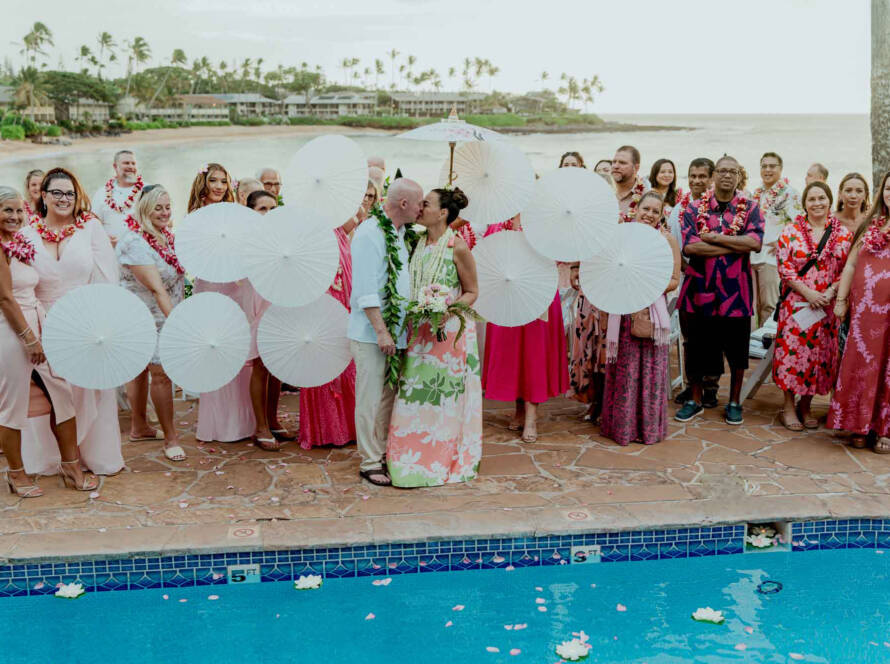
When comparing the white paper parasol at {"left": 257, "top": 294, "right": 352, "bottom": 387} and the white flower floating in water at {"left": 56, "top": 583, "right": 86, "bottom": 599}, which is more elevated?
the white paper parasol at {"left": 257, "top": 294, "right": 352, "bottom": 387}

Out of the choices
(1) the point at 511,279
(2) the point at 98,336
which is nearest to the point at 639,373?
(1) the point at 511,279

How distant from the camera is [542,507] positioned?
4742 millimetres

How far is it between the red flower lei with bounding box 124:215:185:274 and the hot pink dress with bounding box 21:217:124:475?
8.2 inches

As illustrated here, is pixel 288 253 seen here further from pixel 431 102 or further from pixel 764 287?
pixel 431 102

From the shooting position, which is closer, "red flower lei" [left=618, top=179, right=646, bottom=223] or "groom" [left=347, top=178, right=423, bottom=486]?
"groom" [left=347, top=178, right=423, bottom=486]

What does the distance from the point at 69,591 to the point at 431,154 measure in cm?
7098

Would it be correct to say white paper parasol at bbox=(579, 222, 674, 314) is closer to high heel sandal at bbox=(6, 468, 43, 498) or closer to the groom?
the groom

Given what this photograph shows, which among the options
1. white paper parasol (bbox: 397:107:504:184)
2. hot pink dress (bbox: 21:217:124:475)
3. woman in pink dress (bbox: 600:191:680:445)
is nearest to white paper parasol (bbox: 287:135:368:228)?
white paper parasol (bbox: 397:107:504:184)

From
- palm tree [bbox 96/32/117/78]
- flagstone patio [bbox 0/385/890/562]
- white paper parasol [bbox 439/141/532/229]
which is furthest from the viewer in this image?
palm tree [bbox 96/32/117/78]

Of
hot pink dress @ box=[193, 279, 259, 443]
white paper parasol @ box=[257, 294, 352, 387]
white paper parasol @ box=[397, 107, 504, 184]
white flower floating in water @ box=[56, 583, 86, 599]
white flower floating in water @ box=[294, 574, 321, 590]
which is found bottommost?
white flower floating in water @ box=[294, 574, 321, 590]

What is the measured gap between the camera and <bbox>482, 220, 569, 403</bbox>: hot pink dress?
5859 mm

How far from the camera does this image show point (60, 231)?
16.0 feet

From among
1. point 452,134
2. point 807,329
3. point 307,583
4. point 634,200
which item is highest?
point 452,134

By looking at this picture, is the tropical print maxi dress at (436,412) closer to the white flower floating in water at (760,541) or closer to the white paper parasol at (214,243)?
the white paper parasol at (214,243)
